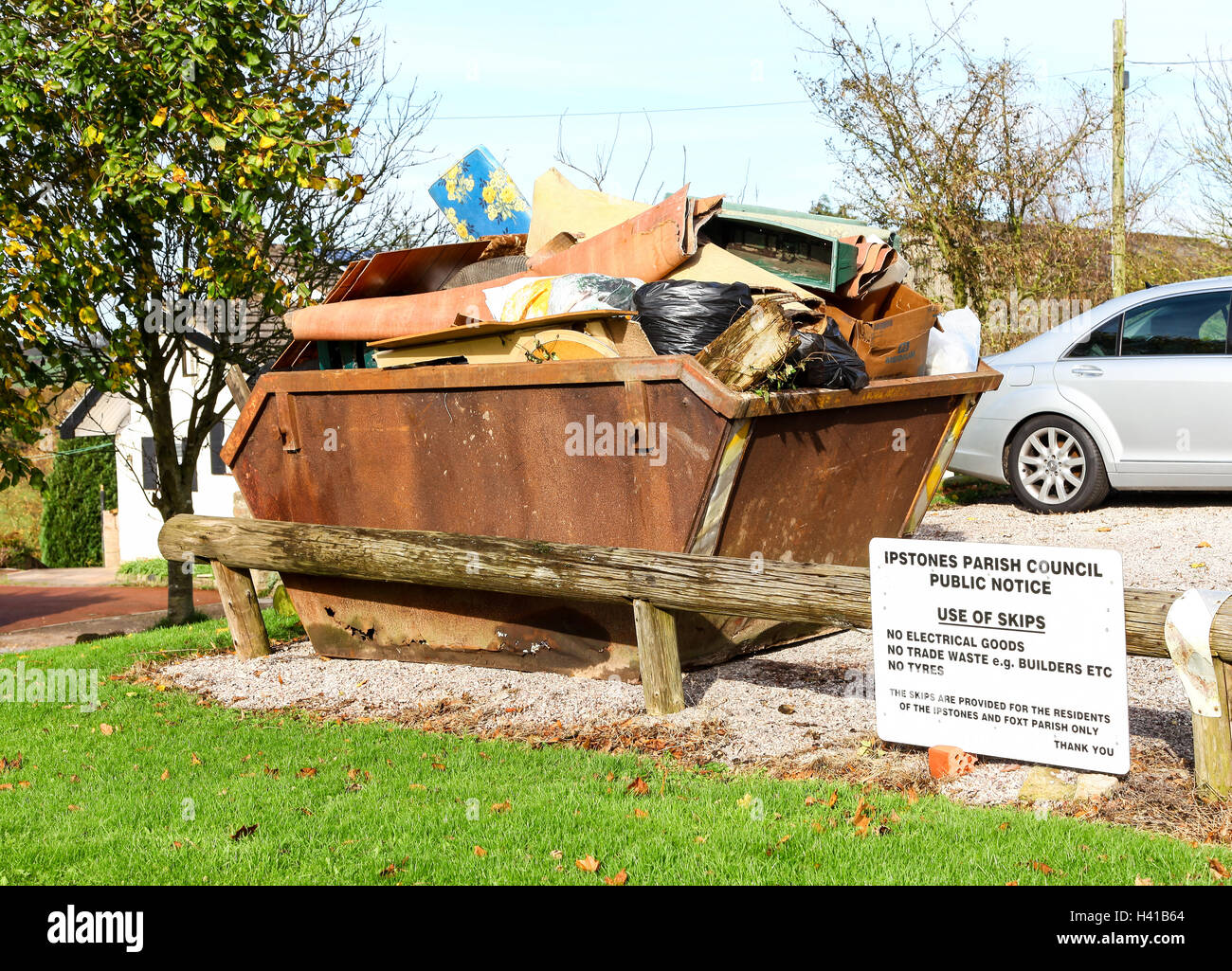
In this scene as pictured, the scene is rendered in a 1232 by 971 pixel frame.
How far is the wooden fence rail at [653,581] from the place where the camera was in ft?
11.9

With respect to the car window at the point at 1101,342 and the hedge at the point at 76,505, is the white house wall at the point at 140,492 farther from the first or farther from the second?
the car window at the point at 1101,342

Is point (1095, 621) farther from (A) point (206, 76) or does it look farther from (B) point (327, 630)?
(A) point (206, 76)

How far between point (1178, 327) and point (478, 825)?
A: 7.23 meters

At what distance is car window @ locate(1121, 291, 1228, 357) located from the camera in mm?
8383

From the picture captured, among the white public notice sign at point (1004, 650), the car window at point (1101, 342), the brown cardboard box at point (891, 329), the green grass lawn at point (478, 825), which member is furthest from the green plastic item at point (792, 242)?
the car window at point (1101, 342)

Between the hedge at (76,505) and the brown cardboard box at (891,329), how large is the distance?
23.8 metres

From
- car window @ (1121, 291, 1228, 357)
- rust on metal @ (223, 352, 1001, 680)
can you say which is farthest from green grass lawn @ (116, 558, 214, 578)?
car window @ (1121, 291, 1228, 357)

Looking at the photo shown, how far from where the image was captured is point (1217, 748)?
3555 millimetres

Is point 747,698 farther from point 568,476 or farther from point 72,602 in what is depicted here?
point 72,602

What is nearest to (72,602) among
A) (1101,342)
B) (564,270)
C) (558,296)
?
(564,270)

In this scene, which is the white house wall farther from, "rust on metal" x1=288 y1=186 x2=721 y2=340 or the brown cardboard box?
the brown cardboard box

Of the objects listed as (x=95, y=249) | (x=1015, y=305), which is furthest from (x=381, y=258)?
(x=1015, y=305)
